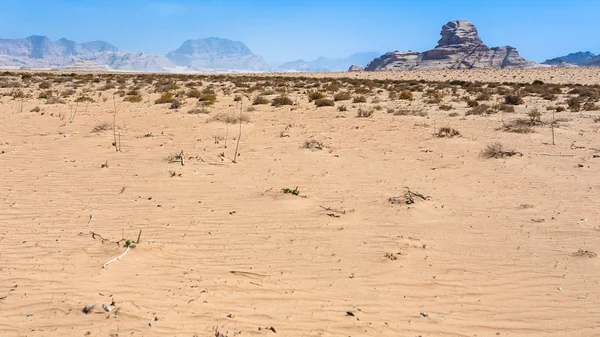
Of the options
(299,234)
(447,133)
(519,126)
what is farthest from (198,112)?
(299,234)

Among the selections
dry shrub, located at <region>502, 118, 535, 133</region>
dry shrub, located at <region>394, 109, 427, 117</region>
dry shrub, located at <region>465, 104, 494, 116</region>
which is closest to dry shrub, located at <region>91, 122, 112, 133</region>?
dry shrub, located at <region>394, 109, 427, 117</region>

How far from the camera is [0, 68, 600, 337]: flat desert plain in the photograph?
3789 millimetres

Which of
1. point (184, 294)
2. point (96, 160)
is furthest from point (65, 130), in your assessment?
point (184, 294)

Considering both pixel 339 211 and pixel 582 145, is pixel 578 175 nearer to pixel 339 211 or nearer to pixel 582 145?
pixel 582 145

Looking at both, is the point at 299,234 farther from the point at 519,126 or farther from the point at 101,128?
the point at 519,126

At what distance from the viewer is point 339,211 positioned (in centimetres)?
631

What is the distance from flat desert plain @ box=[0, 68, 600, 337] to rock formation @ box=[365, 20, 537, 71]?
124 meters

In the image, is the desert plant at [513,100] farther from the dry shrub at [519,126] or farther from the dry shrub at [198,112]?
the dry shrub at [198,112]

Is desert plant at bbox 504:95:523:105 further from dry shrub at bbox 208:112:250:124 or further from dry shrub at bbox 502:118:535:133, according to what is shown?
dry shrub at bbox 208:112:250:124

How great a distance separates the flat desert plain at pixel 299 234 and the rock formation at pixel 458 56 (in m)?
124

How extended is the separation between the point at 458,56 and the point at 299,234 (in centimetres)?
14453

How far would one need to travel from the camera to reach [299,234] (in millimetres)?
5594

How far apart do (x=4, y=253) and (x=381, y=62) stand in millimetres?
164827

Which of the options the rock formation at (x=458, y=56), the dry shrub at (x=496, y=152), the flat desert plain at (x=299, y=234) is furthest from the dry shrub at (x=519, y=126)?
the rock formation at (x=458, y=56)
